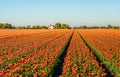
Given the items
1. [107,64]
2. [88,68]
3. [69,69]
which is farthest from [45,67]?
[107,64]

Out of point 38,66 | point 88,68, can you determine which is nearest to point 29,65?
point 38,66

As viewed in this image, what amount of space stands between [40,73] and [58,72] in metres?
1.41

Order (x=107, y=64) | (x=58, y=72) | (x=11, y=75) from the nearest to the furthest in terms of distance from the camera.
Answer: (x=11, y=75), (x=58, y=72), (x=107, y=64)

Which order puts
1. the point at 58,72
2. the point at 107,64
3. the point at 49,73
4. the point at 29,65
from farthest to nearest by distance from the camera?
the point at 107,64, the point at 29,65, the point at 58,72, the point at 49,73

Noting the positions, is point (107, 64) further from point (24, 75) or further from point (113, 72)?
point (24, 75)

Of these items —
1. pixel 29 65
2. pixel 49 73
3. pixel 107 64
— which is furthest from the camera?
pixel 107 64

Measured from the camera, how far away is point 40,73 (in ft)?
29.9

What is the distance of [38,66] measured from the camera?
35.4ft

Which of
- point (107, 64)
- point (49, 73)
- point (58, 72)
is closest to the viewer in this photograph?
point (49, 73)

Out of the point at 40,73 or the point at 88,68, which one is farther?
the point at 88,68

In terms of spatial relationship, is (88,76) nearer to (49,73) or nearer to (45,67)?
(49,73)

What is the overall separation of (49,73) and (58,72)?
0.88 meters

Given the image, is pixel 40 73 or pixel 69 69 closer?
pixel 40 73

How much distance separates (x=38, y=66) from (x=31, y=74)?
164 cm
